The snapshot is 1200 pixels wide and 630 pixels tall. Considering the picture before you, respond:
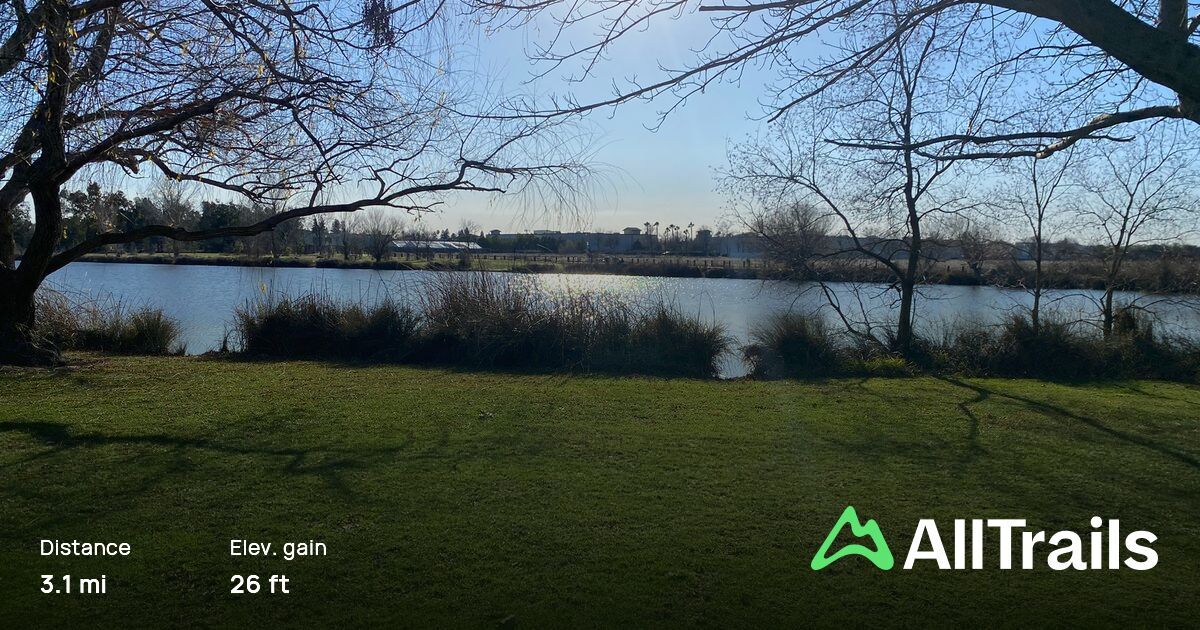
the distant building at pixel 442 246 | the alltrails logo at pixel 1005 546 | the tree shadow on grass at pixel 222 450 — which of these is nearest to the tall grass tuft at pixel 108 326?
the distant building at pixel 442 246

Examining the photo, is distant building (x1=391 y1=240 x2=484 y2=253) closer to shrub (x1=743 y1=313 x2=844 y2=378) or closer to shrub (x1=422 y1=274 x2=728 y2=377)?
shrub (x1=422 y1=274 x2=728 y2=377)

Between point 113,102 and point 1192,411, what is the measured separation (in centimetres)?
1173

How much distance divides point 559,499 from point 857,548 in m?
1.85

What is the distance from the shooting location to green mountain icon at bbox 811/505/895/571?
13.8 ft

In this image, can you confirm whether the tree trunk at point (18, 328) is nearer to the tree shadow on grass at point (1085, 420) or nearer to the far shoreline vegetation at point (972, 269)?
the far shoreline vegetation at point (972, 269)

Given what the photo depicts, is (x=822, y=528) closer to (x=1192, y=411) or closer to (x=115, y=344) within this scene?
(x=1192, y=411)

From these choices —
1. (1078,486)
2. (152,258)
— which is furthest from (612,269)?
(152,258)

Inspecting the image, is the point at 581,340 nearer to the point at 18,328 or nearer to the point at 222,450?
the point at 222,450

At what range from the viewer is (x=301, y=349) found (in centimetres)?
1290

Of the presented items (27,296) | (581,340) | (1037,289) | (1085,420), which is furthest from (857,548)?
(1037,289)

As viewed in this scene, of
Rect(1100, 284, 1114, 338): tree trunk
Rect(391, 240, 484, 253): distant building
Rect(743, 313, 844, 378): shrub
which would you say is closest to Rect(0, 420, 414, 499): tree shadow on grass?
Rect(743, 313, 844, 378): shrub

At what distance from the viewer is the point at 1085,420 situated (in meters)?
8.03

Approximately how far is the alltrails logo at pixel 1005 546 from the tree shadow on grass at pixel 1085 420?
243cm

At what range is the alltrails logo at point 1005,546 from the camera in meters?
4.25
